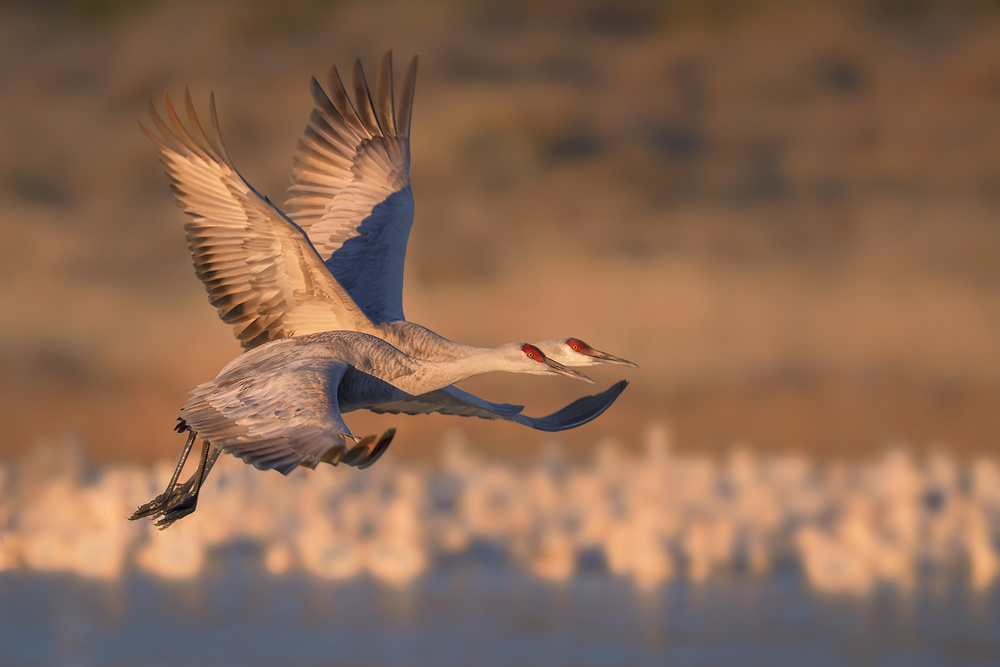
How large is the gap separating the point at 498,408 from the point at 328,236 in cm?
509

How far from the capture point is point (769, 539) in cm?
11681

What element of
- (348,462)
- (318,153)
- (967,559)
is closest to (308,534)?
(967,559)

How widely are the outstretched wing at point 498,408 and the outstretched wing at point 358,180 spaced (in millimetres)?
2017

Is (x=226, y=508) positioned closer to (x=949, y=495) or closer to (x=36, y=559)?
(x=36, y=559)

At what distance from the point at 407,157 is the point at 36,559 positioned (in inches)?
4153

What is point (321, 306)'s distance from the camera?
1916 centimetres

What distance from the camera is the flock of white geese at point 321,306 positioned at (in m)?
14.4

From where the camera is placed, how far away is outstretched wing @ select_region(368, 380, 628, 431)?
2028 centimetres

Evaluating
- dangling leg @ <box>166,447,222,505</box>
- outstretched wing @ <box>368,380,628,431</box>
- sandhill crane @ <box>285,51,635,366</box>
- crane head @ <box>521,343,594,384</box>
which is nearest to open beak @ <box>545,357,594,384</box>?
crane head @ <box>521,343,594,384</box>

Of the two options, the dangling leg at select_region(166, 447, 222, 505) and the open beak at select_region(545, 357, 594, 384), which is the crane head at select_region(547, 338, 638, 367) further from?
the dangling leg at select_region(166, 447, 222, 505)

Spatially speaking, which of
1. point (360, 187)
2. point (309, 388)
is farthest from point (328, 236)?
point (309, 388)

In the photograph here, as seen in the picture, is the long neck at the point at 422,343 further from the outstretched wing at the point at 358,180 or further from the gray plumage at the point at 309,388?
the outstretched wing at the point at 358,180

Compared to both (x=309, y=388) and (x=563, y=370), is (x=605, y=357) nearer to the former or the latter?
(x=563, y=370)

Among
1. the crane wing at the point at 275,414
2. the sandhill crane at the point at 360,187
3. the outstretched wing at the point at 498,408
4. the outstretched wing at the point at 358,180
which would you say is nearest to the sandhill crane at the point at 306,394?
the crane wing at the point at 275,414
